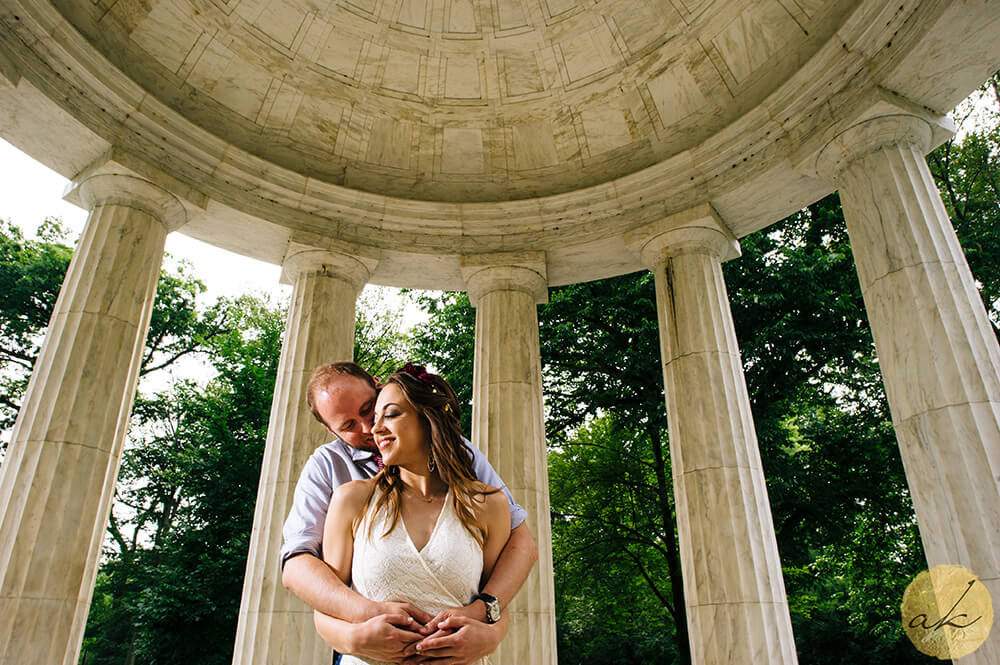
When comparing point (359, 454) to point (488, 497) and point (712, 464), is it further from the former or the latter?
point (712, 464)

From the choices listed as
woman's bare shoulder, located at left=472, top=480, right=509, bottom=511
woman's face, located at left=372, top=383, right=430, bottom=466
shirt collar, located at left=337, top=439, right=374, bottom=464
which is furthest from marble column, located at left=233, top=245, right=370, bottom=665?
woman's face, located at left=372, top=383, right=430, bottom=466

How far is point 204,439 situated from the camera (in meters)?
113

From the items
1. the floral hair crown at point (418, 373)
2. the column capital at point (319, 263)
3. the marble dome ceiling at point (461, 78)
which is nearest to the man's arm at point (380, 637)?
the floral hair crown at point (418, 373)

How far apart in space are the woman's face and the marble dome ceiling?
55.5m

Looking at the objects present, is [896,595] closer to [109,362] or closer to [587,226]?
[587,226]

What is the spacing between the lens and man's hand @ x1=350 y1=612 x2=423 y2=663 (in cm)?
1184

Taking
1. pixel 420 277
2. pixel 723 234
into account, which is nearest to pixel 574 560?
pixel 420 277

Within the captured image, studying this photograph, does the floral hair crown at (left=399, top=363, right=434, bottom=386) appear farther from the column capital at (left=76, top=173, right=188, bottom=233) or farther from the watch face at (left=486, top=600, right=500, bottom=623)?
the column capital at (left=76, top=173, right=188, bottom=233)

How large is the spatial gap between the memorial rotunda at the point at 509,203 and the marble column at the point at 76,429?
0.62 feet

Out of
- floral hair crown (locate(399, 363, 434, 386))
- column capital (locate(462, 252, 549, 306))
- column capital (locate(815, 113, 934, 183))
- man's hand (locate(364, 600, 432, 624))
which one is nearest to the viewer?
man's hand (locate(364, 600, 432, 624))

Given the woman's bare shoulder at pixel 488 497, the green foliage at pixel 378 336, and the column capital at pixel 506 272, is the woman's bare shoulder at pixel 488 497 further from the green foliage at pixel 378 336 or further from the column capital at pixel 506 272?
the green foliage at pixel 378 336

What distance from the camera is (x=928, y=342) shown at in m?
40.8

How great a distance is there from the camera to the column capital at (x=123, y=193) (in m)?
52.1

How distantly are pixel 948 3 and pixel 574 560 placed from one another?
89830 millimetres
